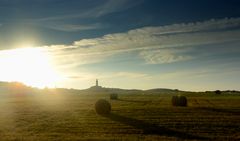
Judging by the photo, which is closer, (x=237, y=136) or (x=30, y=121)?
(x=237, y=136)

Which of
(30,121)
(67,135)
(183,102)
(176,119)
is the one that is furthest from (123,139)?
(183,102)

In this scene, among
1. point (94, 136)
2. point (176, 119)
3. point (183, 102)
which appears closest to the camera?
point (94, 136)

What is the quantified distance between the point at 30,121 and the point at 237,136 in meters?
17.1

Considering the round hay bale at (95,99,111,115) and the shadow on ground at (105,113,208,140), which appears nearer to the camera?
the shadow on ground at (105,113,208,140)

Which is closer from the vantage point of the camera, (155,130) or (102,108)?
(155,130)

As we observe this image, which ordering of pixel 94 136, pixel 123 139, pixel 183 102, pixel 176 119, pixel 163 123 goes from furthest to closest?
pixel 183 102, pixel 176 119, pixel 163 123, pixel 94 136, pixel 123 139

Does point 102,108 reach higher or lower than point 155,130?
higher

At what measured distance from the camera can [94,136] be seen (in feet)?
74.6

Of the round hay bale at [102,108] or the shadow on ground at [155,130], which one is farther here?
the round hay bale at [102,108]

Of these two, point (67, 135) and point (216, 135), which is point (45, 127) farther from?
point (216, 135)

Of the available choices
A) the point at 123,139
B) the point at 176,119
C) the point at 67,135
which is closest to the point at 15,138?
the point at 67,135

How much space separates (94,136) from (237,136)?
27.8 ft

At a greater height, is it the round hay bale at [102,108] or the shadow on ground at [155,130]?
the round hay bale at [102,108]

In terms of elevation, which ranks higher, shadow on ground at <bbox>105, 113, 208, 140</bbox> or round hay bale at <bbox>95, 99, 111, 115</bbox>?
round hay bale at <bbox>95, 99, 111, 115</bbox>
